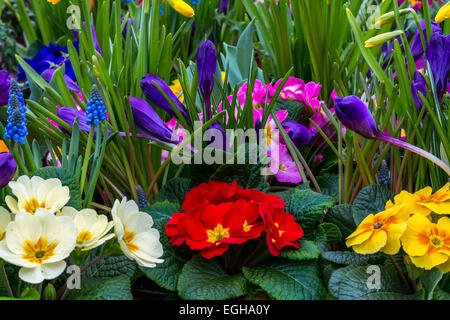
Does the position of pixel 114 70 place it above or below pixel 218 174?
above

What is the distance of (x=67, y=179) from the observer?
72 centimetres

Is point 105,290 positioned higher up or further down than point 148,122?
further down

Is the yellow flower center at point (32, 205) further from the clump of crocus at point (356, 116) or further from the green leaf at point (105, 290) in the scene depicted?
the clump of crocus at point (356, 116)

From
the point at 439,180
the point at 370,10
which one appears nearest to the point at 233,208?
the point at 439,180

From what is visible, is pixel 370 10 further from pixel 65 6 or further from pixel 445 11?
pixel 65 6

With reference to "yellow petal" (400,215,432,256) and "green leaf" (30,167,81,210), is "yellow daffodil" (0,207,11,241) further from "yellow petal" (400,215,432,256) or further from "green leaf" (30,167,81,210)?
"yellow petal" (400,215,432,256)

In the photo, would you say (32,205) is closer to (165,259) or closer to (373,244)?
(165,259)

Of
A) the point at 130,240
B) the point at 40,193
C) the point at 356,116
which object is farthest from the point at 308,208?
the point at 40,193

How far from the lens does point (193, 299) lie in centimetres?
67

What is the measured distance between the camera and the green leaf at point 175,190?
87 cm

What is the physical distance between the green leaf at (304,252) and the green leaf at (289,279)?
2 cm

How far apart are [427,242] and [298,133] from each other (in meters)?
0.30

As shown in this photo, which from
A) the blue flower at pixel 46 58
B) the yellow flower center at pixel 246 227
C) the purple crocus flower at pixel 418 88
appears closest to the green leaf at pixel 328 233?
the yellow flower center at pixel 246 227
